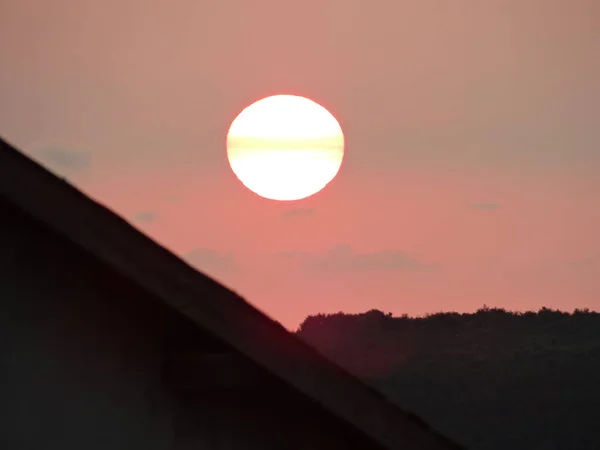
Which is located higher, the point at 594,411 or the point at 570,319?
the point at 570,319

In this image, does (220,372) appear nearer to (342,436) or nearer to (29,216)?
(342,436)

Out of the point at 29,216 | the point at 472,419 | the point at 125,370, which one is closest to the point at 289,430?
the point at 125,370

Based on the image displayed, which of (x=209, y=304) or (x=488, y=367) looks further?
(x=488, y=367)

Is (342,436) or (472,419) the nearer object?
(342,436)

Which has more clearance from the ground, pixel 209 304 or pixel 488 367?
pixel 488 367

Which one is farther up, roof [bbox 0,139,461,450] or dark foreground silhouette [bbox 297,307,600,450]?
dark foreground silhouette [bbox 297,307,600,450]
